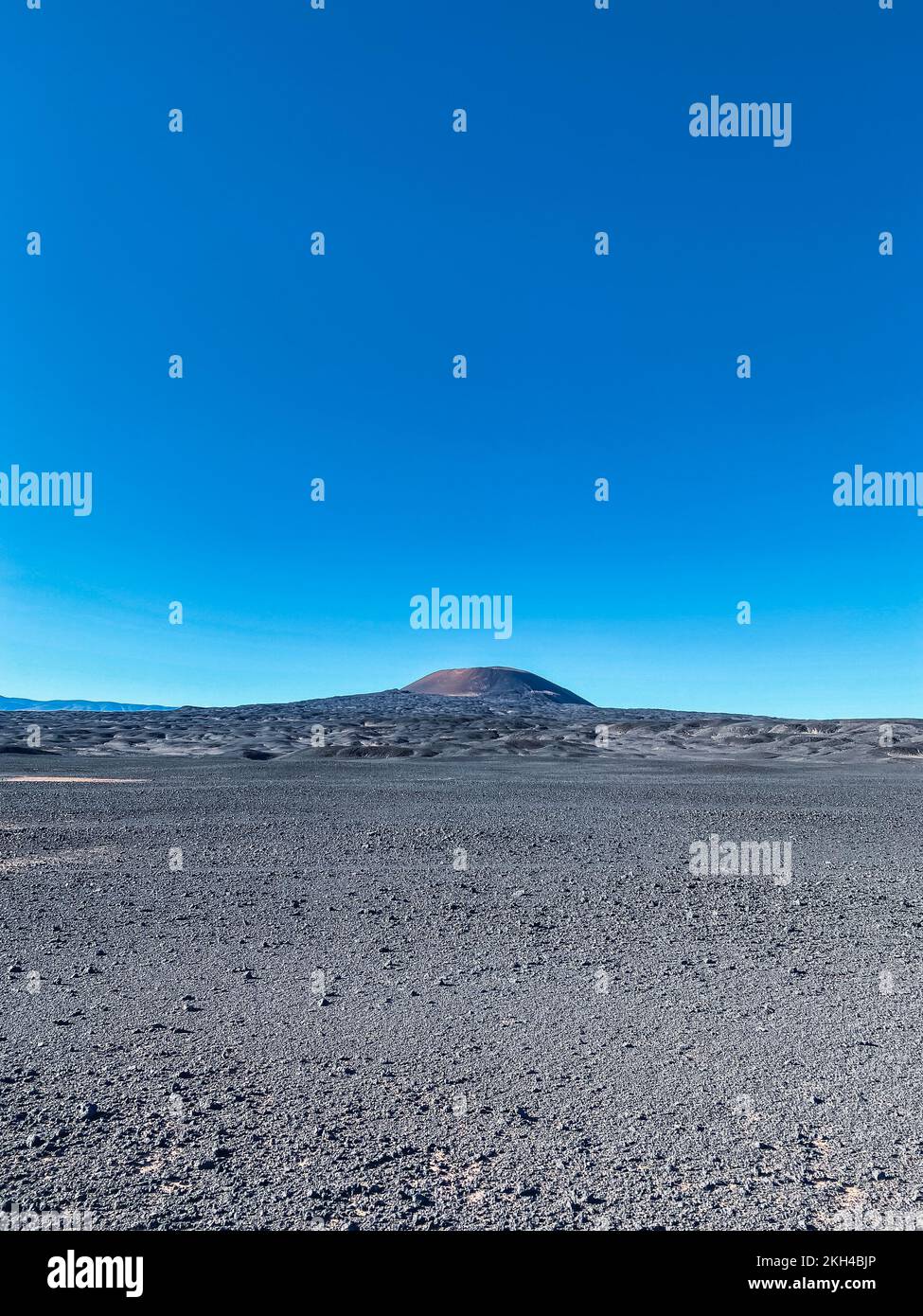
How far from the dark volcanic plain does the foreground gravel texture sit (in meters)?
0.02

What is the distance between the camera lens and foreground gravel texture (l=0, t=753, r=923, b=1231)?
350 centimetres

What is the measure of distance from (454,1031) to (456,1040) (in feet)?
0.50

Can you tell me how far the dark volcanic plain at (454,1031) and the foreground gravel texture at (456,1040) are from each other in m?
0.02

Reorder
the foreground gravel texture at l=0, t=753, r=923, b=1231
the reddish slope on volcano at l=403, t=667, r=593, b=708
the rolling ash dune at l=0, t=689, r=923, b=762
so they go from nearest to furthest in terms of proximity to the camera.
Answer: the foreground gravel texture at l=0, t=753, r=923, b=1231
the rolling ash dune at l=0, t=689, r=923, b=762
the reddish slope on volcano at l=403, t=667, r=593, b=708

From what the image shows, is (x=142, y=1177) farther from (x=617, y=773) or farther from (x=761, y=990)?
(x=617, y=773)

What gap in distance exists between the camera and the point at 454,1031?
529 cm

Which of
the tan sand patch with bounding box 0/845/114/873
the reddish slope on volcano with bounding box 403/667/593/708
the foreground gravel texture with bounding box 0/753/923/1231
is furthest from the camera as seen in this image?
the reddish slope on volcano with bounding box 403/667/593/708

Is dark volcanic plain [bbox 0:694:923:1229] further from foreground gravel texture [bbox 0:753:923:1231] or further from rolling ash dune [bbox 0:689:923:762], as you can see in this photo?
rolling ash dune [bbox 0:689:923:762]

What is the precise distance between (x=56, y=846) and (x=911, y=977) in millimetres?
11917

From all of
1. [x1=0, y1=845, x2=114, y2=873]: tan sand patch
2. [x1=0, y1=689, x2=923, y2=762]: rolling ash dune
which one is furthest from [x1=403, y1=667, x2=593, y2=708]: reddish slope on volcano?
[x1=0, y1=845, x2=114, y2=873]: tan sand patch

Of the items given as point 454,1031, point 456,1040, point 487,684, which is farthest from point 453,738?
point 487,684

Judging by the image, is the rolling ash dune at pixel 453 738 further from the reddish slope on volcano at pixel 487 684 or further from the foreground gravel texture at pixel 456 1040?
the reddish slope on volcano at pixel 487 684

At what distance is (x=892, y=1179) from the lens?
11.7ft
